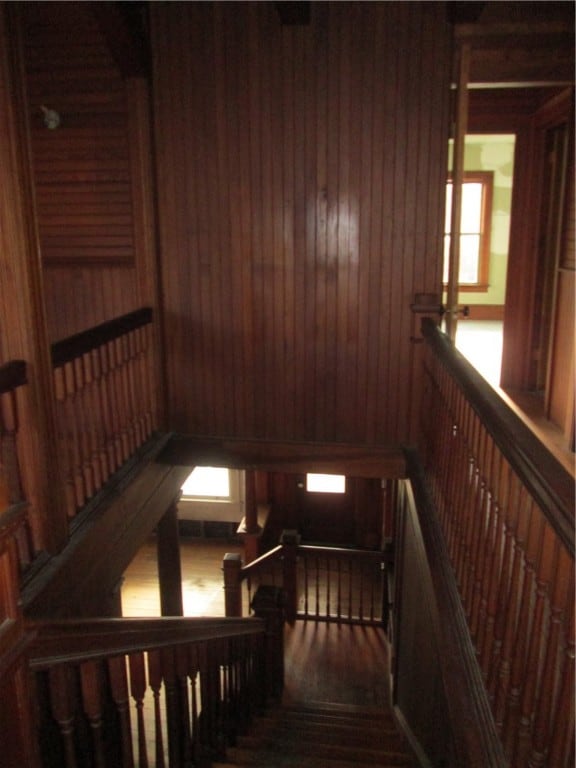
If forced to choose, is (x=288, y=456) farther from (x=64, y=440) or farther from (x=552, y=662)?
(x=552, y=662)

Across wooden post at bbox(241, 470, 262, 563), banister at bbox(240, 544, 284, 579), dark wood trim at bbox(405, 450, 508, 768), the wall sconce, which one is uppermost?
the wall sconce

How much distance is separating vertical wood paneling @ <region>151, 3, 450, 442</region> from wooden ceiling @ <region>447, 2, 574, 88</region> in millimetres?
190

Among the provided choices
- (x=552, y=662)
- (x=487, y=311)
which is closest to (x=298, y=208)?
(x=552, y=662)

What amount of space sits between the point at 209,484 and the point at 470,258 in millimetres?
5083

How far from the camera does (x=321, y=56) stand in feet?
12.8

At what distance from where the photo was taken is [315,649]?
6051mm

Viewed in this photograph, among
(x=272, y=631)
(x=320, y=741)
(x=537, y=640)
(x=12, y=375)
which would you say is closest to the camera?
(x=537, y=640)

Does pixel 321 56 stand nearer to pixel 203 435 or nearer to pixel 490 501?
pixel 203 435

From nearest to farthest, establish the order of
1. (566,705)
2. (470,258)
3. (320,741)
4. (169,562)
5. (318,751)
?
(566,705), (318,751), (320,741), (169,562), (470,258)

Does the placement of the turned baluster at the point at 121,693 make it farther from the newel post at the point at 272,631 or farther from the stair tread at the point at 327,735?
the newel post at the point at 272,631

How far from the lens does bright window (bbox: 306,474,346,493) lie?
9016mm

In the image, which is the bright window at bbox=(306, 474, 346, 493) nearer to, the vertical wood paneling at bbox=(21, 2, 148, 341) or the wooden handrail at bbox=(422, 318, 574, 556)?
the vertical wood paneling at bbox=(21, 2, 148, 341)

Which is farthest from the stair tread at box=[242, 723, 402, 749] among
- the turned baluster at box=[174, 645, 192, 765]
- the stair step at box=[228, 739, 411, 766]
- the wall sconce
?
the wall sconce

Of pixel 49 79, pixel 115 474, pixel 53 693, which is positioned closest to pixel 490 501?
pixel 53 693
